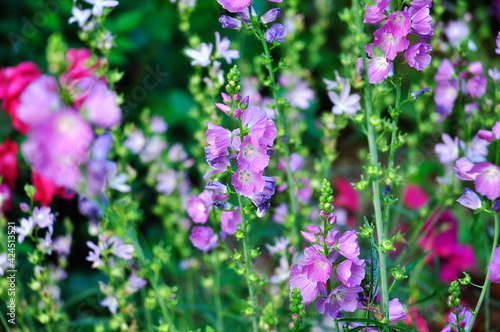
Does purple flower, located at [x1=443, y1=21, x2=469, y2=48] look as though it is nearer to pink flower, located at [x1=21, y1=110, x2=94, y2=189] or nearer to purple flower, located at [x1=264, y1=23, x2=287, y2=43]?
purple flower, located at [x1=264, y1=23, x2=287, y2=43]

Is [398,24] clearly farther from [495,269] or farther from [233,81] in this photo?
[495,269]

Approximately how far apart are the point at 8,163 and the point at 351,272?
39.5 inches

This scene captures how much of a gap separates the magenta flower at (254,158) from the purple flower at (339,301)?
0.20 metres

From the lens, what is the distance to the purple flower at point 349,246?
2.23 ft

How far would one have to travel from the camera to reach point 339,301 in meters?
0.73

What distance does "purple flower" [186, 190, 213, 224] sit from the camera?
0.87m

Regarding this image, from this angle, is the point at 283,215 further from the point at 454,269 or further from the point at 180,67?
the point at 180,67

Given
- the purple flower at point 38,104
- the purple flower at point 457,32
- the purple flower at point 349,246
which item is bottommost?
the purple flower at point 457,32

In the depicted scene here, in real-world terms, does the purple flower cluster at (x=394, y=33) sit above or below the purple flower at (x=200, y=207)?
above

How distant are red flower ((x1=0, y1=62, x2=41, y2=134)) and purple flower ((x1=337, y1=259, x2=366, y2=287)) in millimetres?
900

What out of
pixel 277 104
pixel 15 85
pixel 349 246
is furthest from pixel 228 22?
pixel 15 85

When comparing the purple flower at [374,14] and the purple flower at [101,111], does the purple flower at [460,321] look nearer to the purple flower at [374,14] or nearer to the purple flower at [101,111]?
Result: the purple flower at [374,14]

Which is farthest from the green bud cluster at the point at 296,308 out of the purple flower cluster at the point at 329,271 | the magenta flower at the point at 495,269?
the magenta flower at the point at 495,269

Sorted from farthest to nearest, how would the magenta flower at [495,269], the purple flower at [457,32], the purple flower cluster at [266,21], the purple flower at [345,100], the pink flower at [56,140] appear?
the purple flower at [457,32] < the purple flower at [345,100] < the purple flower cluster at [266,21] < the magenta flower at [495,269] < the pink flower at [56,140]
